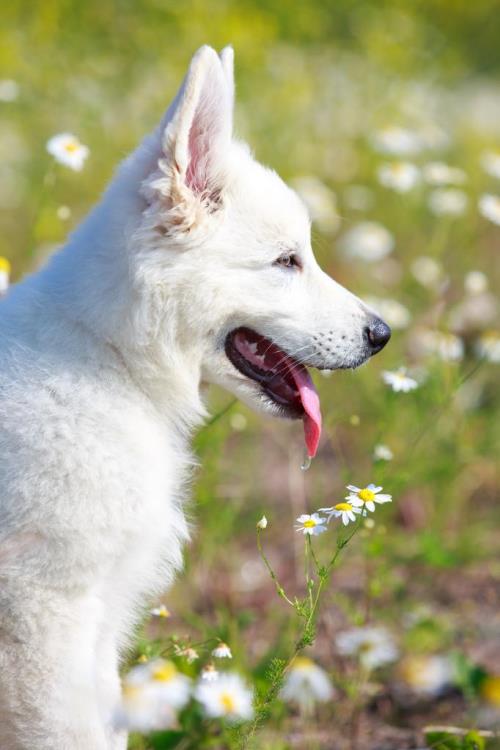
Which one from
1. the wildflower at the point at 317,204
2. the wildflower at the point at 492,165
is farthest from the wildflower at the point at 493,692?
the wildflower at the point at 317,204

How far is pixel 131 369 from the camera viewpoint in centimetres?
251

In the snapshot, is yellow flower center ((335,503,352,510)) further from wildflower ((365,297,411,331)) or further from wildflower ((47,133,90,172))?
wildflower ((365,297,411,331))

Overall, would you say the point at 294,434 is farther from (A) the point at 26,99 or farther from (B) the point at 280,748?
(A) the point at 26,99

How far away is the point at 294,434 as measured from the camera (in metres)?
5.13

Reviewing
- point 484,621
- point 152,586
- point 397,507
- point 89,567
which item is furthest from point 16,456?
point 397,507

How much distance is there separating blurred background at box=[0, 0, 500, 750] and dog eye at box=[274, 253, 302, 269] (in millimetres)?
476

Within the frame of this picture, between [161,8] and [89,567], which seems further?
[161,8]

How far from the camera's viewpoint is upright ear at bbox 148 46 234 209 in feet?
7.54

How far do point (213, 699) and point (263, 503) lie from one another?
8.95ft

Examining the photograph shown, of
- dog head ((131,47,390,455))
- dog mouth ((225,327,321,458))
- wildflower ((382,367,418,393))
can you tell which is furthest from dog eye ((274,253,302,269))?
wildflower ((382,367,418,393))

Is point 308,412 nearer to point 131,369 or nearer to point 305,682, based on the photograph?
point 131,369

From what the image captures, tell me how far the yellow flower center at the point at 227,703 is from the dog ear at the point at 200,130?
4.09ft

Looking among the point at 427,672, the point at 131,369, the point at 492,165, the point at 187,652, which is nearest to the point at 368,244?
the point at 492,165

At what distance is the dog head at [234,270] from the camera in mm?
2455
